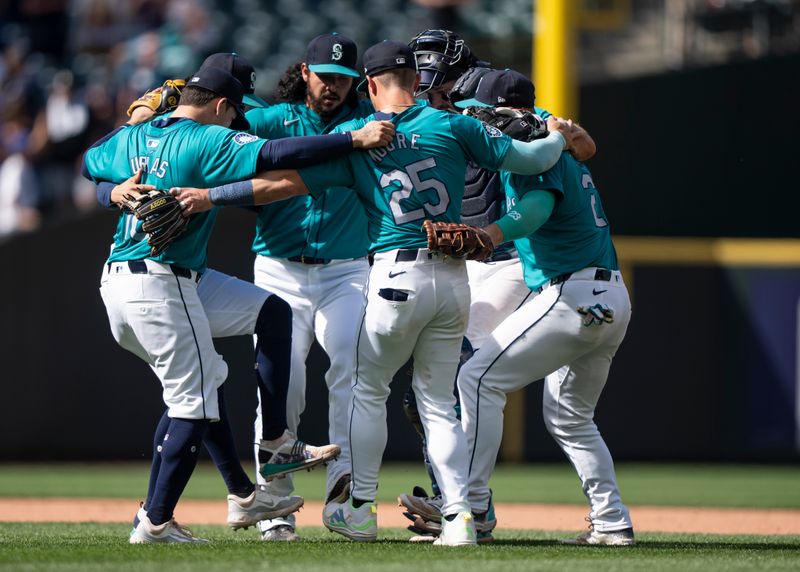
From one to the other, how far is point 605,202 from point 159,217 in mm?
7791

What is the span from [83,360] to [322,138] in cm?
653

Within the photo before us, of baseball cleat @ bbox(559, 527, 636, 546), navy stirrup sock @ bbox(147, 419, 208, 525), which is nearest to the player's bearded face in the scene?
navy stirrup sock @ bbox(147, 419, 208, 525)

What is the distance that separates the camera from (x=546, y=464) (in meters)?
11.3

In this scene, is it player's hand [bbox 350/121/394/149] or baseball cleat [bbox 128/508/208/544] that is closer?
player's hand [bbox 350/121/394/149]

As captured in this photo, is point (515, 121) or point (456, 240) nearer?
point (456, 240)

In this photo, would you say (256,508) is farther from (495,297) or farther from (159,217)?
(495,297)

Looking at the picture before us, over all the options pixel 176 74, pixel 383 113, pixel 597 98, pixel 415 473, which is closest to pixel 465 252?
pixel 383 113

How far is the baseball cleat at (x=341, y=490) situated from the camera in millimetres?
5418

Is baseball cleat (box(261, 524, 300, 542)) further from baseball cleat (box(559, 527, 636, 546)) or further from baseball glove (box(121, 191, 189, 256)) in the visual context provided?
baseball glove (box(121, 191, 189, 256))

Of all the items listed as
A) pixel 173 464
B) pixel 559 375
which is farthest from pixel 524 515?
pixel 173 464

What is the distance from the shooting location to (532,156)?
16.5 ft

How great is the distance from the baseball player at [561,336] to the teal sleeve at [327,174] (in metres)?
0.72

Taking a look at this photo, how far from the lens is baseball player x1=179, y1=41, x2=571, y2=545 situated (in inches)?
192

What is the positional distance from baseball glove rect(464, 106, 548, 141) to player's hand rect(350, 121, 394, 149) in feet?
1.89
